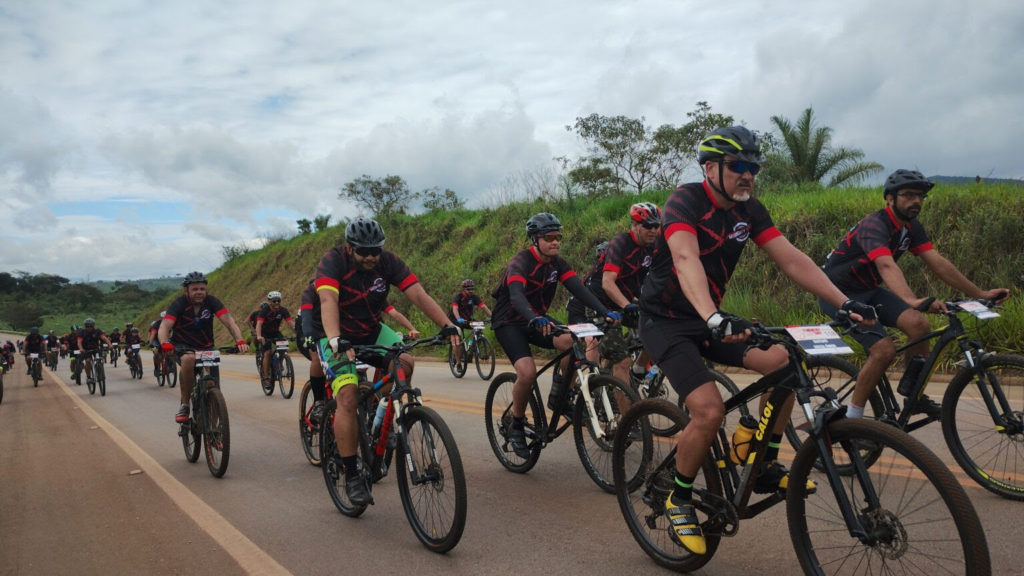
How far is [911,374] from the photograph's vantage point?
5.14 meters

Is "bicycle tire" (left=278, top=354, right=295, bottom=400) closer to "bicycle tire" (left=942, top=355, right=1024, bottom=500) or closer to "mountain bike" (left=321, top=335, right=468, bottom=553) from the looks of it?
"mountain bike" (left=321, top=335, right=468, bottom=553)

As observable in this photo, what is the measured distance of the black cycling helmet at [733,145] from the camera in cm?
370

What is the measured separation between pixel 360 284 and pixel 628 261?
301 centimetres

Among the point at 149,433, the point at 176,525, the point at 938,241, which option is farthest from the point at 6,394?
the point at 938,241

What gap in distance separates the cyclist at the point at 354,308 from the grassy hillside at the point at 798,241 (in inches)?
334

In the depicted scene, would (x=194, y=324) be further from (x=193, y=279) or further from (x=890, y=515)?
(x=890, y=515)

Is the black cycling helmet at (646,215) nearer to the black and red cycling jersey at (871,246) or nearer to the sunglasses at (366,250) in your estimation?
the black and red cycling jersey at (871,246)

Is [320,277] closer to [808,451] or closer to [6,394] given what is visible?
[808,451]

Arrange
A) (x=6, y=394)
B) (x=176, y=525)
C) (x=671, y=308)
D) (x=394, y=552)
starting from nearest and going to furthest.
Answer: (x=671, y=308) → (x=394, y=552) → (x=176, y=525) → (x=6, y=394)

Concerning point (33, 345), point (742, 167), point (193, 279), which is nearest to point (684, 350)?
point (742, 167)

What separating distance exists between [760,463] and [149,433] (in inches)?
376

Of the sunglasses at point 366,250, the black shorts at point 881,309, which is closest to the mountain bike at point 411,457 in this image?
the sunglasses at point 366,250

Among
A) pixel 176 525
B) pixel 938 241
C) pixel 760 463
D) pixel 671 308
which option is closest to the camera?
pixel 760 463

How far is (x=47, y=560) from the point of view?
4.78 meters
